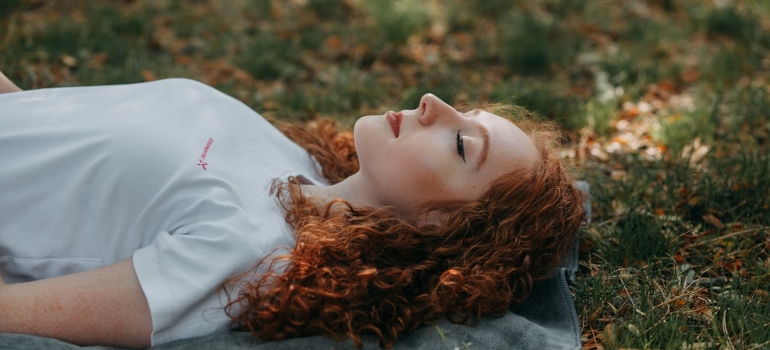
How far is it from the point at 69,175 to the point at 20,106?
371 mm

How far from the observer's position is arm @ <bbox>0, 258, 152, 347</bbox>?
2.04 metres

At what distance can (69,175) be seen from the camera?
2307 millimetres

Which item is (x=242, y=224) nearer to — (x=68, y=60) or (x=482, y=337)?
(x=482, y=337)

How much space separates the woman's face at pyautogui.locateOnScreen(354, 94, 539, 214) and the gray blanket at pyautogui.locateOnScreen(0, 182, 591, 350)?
0.44 m

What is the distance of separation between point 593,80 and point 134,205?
148 inches

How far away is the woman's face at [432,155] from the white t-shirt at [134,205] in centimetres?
39

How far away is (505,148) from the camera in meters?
2.48

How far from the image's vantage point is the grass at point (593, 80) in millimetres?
2678

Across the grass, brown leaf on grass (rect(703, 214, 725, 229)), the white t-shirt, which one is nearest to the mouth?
the white t-shirt

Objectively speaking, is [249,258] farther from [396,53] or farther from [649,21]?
[649,21]

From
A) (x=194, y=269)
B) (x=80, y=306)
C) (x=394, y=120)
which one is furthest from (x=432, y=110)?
(x=80, y=306)

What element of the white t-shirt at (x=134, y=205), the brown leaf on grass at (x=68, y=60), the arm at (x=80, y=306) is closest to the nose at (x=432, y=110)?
the white t-shirt at (x=134, y=205)

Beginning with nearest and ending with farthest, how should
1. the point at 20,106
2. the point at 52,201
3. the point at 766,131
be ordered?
the point at 52,201
the point at 20,106
the point at 766,131

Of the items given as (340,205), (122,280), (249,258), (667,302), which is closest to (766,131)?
(667,302)
